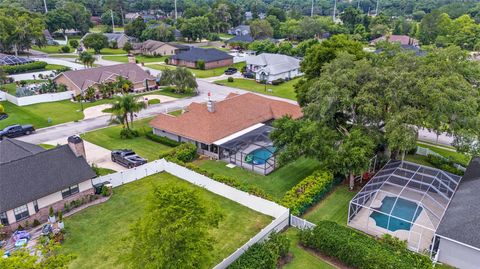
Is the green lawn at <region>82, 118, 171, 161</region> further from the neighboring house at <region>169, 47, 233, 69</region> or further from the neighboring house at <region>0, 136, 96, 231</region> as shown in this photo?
the neighboring house at <region>169, 47, 233, 69</region>

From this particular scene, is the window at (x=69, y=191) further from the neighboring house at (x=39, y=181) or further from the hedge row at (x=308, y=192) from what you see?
the hedge row at (x=308, y=192)

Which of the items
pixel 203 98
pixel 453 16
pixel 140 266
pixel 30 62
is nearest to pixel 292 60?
pixel 203 98

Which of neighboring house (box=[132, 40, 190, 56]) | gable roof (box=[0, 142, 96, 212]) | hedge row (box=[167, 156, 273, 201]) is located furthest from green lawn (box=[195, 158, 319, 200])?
neighboring house (box=[132, 40, 190, 56])

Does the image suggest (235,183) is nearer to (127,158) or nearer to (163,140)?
(127,158)

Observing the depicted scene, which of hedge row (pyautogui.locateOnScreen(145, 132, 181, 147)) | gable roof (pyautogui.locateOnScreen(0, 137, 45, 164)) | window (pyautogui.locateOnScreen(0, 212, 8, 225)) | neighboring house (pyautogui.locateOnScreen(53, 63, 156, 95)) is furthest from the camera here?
neighboring house (pyautogui.locateOnScreen(53, 63, 156, 95))

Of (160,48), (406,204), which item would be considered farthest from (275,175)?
(160,48)
